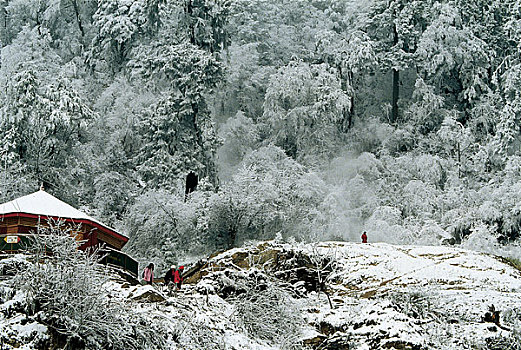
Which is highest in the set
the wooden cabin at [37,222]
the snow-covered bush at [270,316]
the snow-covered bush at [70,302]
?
the snow-covered bush at [70,302]

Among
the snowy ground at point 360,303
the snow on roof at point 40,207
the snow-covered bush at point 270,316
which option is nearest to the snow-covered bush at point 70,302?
the snowy ground at point 360,303

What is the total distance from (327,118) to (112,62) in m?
14.5

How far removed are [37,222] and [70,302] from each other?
23.4 ft

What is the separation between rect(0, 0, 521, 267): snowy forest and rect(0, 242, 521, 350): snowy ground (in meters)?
8.53

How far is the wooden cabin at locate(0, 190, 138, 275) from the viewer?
1897 cm

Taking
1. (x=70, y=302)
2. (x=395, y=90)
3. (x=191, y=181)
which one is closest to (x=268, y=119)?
(x=191, y=181)

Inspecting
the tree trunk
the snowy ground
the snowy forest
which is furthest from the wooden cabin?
the tree trunk

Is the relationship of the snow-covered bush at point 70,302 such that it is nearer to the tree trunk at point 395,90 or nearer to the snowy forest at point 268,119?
the snowy forest at point 268,119

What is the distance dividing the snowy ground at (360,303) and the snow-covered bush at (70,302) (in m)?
0.33

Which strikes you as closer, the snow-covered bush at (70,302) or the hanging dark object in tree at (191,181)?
the snow-covered bush at (70,302)

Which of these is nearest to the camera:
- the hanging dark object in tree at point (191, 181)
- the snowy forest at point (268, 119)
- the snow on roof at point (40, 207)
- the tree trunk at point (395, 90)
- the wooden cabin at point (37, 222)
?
the wooden cabin at point (37, 222)

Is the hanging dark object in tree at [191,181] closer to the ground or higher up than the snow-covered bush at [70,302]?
closer to the ground

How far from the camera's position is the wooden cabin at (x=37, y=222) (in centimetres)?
1897

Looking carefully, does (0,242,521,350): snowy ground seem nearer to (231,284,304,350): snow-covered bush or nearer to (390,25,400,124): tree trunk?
(231,284,304,350): snow-covered bush
